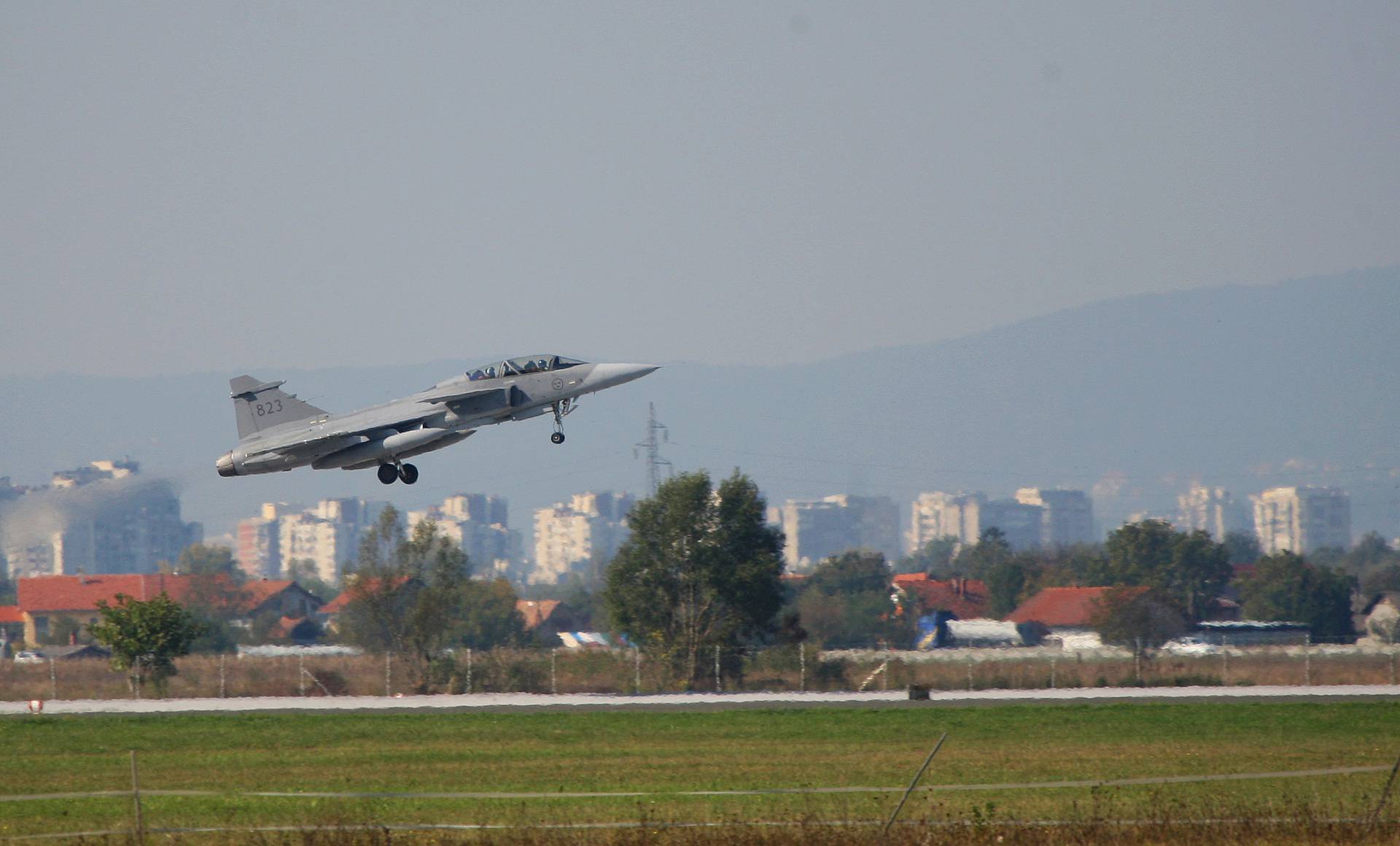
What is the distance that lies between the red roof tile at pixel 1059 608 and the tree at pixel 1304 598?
11.4 metres

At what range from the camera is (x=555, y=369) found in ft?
132

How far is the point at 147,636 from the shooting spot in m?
60.3

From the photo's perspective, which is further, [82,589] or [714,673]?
[82,589]

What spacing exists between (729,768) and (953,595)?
95.6 meters

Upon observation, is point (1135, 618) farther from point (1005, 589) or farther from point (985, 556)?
point (985, 556)

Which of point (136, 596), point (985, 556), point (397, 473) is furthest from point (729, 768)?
point (985, 556)

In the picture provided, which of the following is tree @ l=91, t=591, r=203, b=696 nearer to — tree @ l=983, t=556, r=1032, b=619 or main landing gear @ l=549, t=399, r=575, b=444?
main landing gear @ l=549, t=399, r=575, b=444

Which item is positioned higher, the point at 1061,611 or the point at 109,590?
the point at 109,590

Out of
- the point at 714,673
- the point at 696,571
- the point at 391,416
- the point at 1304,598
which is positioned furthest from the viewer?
the point at 1304,598

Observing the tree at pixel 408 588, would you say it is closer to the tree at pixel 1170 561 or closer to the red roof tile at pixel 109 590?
the red roof tile at pixel 109 590

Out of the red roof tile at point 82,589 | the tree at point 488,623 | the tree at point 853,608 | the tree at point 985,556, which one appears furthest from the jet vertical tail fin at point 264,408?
the tree at point 985,556

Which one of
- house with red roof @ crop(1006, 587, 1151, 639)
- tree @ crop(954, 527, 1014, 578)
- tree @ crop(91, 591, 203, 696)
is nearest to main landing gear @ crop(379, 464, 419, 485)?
tree @ crop(91, 591, 203, 696)

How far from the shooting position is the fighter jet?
39.6 metres

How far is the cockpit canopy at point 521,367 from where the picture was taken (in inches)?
1580
